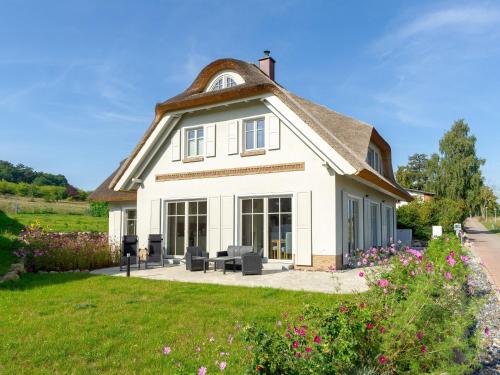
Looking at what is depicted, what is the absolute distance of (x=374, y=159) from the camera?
16859 mm

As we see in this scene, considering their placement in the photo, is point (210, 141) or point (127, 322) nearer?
point (127, 322)

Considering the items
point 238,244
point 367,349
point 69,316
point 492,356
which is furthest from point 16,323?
point 238,244

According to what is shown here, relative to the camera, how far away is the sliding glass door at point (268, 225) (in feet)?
38.1

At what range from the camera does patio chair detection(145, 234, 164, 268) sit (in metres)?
12.9

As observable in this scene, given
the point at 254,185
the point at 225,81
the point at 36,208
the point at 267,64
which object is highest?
the point at 267,64

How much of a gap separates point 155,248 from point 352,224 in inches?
261

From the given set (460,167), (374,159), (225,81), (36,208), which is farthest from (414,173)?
(225,81)

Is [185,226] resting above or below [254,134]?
below

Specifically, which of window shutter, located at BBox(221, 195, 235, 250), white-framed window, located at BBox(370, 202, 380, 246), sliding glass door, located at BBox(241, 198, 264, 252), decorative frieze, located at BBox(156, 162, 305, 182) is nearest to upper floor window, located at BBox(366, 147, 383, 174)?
white-framed window, located at BBox(370, 202, 380, 246)

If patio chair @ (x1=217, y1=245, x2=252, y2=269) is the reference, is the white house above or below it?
above

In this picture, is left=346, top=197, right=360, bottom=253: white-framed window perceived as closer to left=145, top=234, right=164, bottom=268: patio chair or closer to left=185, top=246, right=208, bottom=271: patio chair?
left=185, top=246, right=208, bottom=271: patio chair

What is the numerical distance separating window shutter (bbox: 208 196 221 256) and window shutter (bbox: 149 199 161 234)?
220 centimetres

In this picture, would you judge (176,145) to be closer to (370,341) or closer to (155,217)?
(155,217)

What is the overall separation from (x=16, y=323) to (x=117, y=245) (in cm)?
838
